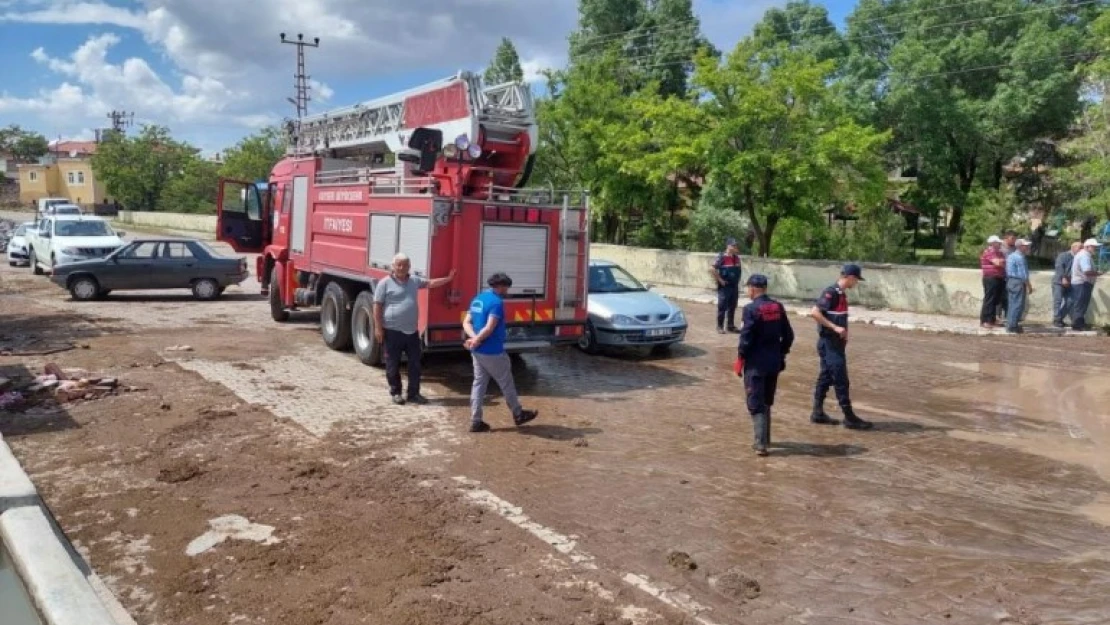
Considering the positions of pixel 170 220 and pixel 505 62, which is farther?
pixel 170 220

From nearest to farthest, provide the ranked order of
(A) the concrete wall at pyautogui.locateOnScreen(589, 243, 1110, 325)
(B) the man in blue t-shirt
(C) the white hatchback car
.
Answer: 1. (B) the man in blue t-shirt
2. (A) the concrete wall at pyautogui.locateOnScreen(589, 243, 1110, 325)
3. (C) the white hatchback car

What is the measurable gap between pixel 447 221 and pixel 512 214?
2.74 ft

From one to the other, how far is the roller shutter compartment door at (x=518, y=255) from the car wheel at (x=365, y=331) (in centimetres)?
200

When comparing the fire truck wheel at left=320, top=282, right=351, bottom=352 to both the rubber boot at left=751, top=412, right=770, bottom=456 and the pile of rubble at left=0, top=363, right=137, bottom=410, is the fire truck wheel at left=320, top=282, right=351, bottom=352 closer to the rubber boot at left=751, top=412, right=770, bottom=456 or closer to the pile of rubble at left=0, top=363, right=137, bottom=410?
the pile of rubble at left=0, top=363, right=137, bottom=410

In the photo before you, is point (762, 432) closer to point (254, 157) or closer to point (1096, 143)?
point (1096, 143)

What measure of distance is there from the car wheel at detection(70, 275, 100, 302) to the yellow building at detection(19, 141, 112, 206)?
83938mm

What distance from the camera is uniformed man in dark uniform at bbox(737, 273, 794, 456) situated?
7234 mm

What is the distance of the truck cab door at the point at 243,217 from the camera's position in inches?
613

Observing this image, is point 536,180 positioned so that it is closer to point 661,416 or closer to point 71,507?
point 661,416

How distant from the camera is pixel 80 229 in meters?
22.4

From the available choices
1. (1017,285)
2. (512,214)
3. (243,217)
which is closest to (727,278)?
(1017,285)

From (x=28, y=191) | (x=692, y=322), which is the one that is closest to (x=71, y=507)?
(x=692, y=322)

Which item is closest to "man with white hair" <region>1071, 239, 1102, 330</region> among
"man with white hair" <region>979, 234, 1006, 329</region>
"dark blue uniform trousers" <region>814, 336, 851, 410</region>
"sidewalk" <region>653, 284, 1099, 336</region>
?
"sidewalk" <region>653, 284, 1099, 336</region>

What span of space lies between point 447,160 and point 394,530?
564cm
